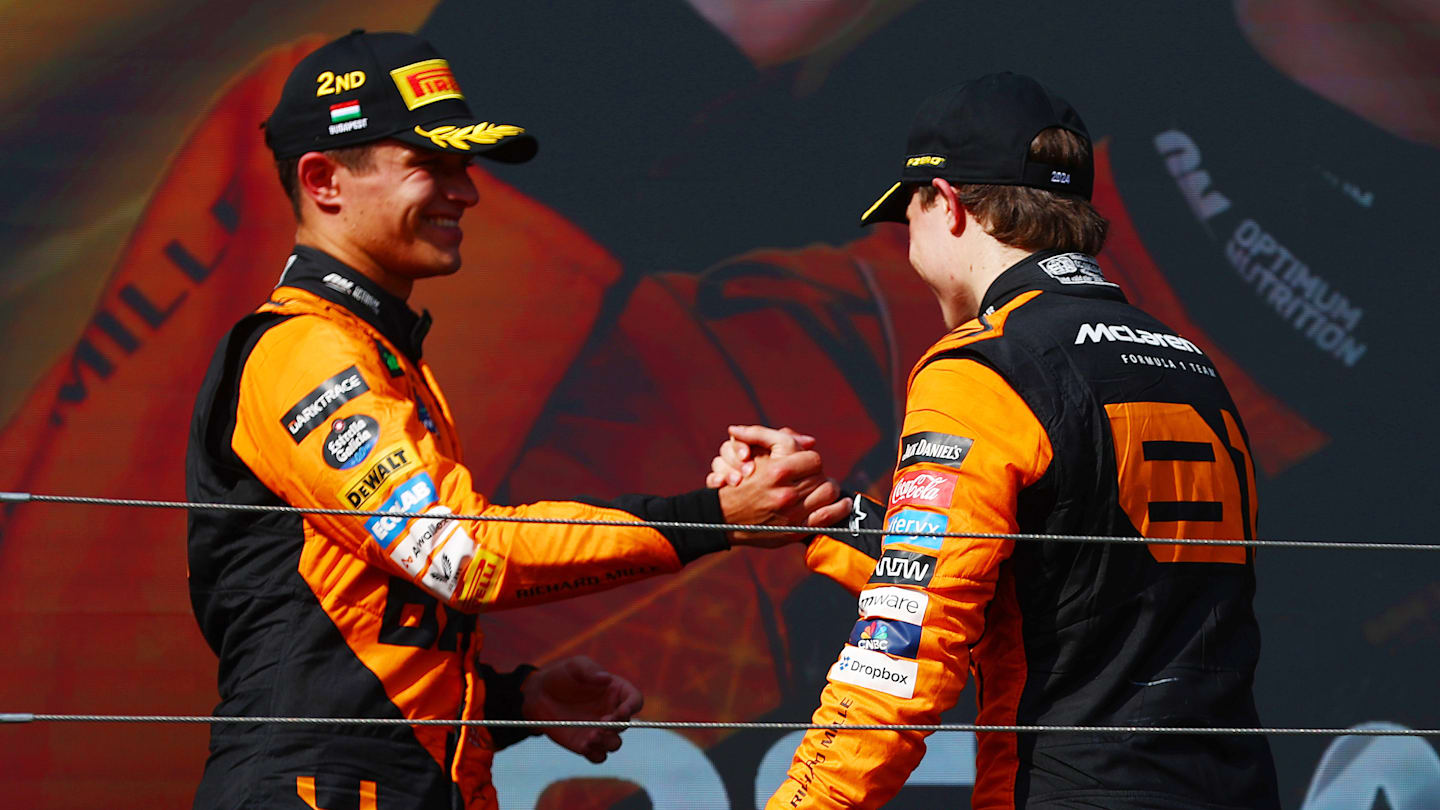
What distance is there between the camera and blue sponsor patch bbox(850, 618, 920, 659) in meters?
1.53

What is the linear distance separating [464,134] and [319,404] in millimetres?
508

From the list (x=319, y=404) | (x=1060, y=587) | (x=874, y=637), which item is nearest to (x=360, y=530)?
(x=319, y=404)

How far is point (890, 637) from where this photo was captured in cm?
154

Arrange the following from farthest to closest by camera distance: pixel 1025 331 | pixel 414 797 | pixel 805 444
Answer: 1. pixel 805 444
2. pixel 414 797
3. pixel 1025 331

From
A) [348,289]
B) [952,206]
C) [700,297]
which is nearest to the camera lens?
[952,206]

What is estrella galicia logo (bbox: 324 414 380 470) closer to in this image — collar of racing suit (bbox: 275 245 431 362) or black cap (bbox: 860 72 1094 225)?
collar of racing suit (bbox: 275 245 431 362)

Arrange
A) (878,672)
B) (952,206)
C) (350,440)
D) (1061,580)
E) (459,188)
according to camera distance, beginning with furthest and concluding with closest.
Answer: (459,188) → (952,206) → (350,440) → (1061,580) → (878,672)

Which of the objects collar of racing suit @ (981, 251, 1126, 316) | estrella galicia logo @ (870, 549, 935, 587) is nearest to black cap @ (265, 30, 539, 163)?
collar of racing suit @ (981, 251, 1126, 316)

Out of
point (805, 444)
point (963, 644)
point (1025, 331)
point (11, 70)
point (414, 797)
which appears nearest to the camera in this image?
point (963, 644)

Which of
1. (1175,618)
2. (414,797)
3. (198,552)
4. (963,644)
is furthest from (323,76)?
(1175,618)

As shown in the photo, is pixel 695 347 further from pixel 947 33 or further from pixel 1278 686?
pixel 1278 686

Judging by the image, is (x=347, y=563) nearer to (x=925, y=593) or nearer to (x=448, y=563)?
(x=448, y=563)

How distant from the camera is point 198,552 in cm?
192

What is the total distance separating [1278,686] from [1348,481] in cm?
53
